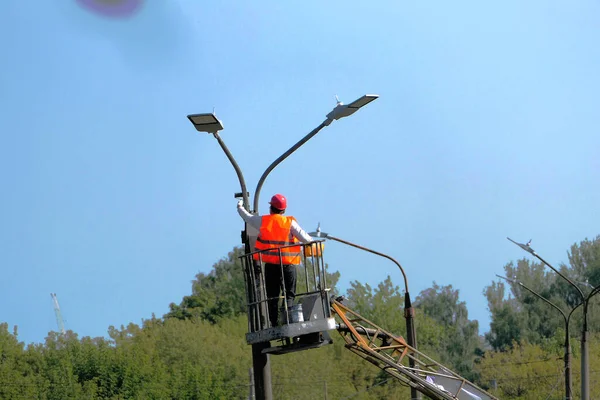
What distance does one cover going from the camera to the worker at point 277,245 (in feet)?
58.2

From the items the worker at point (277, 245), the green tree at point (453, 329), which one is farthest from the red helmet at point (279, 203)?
the green tree at point (453, 329)

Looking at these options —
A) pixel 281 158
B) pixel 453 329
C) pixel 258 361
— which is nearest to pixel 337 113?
pixel 281 158

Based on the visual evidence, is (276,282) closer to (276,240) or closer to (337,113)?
(276,240)

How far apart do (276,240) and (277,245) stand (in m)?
0.10

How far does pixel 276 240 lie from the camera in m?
17.8

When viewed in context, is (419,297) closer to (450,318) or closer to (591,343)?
(450,318)

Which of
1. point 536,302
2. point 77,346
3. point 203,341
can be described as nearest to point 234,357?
point 203,341

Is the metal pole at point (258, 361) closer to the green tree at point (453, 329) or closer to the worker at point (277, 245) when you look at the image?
the worker at point (277, 245)

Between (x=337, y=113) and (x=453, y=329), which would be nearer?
(x=337, y=113)

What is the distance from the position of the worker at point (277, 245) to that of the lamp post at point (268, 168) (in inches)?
10.0

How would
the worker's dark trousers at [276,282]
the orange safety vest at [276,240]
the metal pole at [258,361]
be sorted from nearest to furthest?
the metal pole at [258,361]
the orange safety vest at [276,240]
the worker's dark trousers at [276,282]

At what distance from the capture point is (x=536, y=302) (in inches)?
4139

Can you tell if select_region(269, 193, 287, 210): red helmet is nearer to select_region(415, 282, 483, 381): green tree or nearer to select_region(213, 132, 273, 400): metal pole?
select_region(213, 132, 273, 400): metal pole

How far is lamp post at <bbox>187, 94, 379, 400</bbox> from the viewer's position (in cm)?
1684
